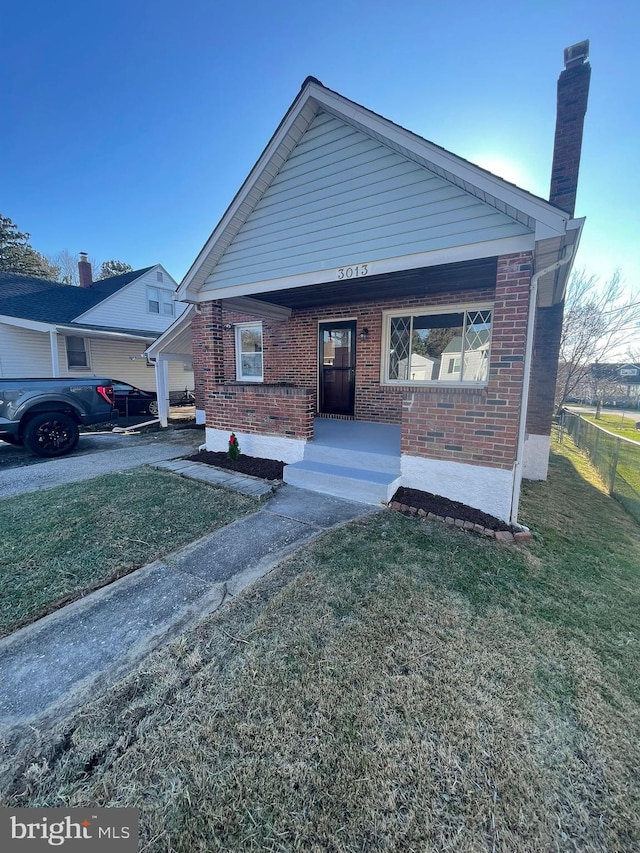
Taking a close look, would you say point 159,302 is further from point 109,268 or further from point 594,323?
point 109,268

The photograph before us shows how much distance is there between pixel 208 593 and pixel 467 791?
1931 mm

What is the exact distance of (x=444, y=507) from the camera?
422cm

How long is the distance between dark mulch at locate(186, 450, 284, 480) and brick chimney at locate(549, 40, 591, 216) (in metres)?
6.16

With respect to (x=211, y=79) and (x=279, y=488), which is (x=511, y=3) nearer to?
(x=211, y=79)

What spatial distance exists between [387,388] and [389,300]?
1762mm

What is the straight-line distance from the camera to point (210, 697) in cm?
179

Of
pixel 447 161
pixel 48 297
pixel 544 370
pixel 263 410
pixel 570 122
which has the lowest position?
pixel 263 410

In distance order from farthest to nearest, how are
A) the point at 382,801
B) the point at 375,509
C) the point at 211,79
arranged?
1. the point at 211,79
2. the point at 375,509
3. the point at 382,801

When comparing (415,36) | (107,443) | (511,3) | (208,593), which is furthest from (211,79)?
(208,593)

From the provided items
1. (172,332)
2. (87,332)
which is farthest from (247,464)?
(87,332)

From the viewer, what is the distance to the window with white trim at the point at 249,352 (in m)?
8.82

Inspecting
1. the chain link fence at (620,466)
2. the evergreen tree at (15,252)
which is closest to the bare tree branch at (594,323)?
the chain link fence at (620,466)

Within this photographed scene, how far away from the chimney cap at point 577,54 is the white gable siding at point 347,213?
13.0ft

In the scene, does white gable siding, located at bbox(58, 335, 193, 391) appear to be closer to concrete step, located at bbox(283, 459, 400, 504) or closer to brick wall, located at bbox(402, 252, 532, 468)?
concrete step, located at bbox(283, 459, 400, 504)
